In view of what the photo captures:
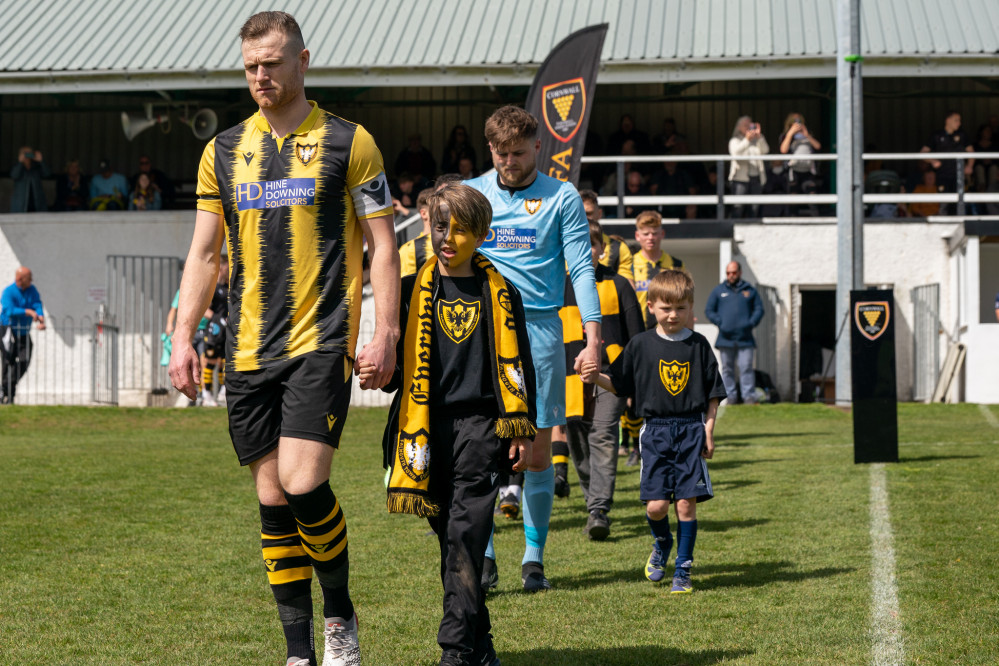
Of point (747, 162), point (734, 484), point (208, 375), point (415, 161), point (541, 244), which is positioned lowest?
point (734, 484)

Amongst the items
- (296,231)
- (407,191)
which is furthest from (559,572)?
(407,191)

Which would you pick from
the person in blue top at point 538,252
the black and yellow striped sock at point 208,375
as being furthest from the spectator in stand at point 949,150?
the person in blue top at point 538,252

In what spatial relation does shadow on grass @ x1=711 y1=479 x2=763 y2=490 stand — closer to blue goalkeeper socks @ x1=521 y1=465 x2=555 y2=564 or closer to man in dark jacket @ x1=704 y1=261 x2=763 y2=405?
blue goalkeeper socks @ x1=521 y1=465 x2=555 y2=564

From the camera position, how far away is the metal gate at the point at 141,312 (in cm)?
2217

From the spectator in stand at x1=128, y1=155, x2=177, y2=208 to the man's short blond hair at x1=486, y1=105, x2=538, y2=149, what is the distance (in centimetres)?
1871

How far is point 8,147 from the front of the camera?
26938 millimetres

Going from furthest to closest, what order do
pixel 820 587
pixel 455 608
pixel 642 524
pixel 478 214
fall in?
pixel 642 524, pixel 820 587, pixel 478 214, pixel 455 608

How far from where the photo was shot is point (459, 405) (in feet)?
14.9

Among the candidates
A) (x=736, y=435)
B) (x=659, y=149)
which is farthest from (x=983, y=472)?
(x=659, y=149)

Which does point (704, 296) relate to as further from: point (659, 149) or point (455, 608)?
point (455, 608)

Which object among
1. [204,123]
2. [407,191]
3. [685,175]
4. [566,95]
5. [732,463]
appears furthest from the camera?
[204,123]

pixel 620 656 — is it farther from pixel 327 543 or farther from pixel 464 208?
pixel 464 208

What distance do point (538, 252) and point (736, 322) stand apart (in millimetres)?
12980

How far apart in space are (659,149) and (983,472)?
14.3 meters
